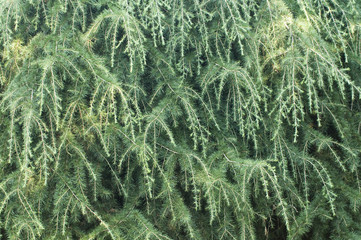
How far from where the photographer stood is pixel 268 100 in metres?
1.75

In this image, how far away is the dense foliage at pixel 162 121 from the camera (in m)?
1.42

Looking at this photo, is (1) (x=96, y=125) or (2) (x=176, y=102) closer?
(1) (x=96, y=125)

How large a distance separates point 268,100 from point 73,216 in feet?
3.75

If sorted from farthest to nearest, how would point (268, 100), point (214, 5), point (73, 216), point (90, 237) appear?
1. point (268, 100)
2. point (214, 5)
3. point (73, 216)
4. point (90, 237)

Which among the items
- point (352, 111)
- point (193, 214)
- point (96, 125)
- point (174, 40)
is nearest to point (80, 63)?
point (96, 125)

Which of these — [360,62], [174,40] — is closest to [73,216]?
[174,40]

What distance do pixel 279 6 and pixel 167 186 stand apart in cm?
102

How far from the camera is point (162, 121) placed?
1493 millimetres

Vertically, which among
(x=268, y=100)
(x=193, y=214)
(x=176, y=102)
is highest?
(x=176, y=102)

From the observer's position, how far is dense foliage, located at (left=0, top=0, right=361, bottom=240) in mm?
1419

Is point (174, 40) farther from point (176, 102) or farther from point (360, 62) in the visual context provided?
point (360, 62)

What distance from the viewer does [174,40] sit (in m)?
1.57

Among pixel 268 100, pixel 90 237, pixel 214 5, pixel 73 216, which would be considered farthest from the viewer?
pixel 268 100

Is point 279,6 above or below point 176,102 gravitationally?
above
